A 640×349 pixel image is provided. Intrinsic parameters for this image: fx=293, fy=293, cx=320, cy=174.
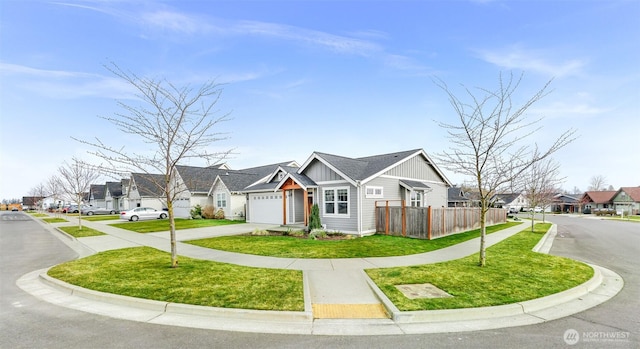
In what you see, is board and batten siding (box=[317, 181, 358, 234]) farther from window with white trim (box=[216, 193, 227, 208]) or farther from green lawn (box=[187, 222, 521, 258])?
window with white trim (box=[216, 193, 227, 208])

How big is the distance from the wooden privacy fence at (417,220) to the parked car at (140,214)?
27168mm

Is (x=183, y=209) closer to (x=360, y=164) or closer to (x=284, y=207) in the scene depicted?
(x=284, y=207)

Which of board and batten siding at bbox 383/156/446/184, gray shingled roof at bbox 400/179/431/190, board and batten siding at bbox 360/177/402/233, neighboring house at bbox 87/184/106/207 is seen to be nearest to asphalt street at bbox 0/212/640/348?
board and batten siding at bbox 360/177/402/233

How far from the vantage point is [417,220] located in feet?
51.6

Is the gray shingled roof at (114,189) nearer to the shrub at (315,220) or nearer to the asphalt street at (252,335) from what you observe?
the shrub at (315,220)

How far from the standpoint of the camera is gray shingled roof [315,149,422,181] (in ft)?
56.7

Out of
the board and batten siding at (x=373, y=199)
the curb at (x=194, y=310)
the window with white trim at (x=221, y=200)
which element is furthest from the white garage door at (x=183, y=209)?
the curb at (x=194, y=310)

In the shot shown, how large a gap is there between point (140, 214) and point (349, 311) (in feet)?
109

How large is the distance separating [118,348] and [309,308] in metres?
3.03

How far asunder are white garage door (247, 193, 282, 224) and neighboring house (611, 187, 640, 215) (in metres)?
66.8

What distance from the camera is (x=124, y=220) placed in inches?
1230

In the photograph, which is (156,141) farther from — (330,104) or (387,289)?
(330,104)

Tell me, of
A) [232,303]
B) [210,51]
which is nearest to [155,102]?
[210,51]

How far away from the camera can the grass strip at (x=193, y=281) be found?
600cm
